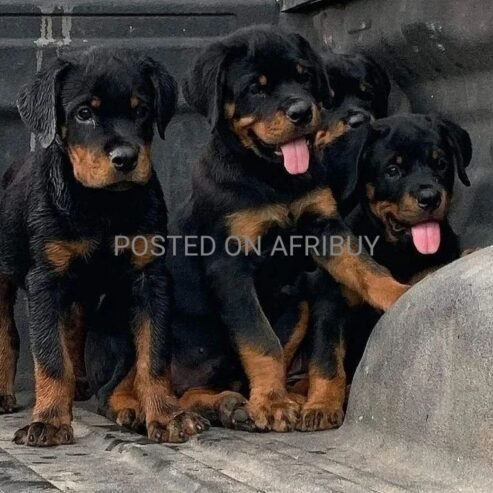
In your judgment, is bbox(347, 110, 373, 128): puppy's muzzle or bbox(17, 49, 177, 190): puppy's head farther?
bbox(347, 110, 373, 128): puppy's muzzle

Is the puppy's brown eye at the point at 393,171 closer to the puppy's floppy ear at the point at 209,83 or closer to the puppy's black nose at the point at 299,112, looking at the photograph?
the puppy's black nose at the point at 299,112

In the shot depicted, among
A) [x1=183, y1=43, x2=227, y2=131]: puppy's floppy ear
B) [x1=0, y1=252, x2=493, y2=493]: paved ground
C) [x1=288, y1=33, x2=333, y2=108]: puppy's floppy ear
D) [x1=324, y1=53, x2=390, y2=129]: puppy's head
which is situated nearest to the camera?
[x1=0, y1=252, x2=493, y2=493]: paved ground

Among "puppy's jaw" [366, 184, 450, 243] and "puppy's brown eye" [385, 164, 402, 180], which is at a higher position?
"puppy's brown eye" [385, 164, 402, 180]

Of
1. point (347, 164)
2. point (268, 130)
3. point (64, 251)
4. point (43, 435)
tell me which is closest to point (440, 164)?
point (347, 164)

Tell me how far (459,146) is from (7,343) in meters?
1.83

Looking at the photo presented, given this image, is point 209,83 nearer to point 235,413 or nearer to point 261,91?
point 261,91

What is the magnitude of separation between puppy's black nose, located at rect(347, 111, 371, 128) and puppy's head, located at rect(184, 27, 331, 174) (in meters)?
0.60

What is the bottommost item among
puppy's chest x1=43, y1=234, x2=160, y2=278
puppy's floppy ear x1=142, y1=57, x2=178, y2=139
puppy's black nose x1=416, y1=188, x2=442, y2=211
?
puppy's chest x1=43, y1=234, x2=160, y2=278

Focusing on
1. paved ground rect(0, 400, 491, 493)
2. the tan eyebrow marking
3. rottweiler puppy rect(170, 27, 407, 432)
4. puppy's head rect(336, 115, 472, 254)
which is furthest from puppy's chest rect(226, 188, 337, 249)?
paved ground rect(0, 400, 491, 493)

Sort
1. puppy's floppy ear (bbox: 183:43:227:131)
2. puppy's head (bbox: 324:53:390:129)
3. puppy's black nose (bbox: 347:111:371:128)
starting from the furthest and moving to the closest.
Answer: puppy's head (bbox: 324:53:390:129) < puppy's black nose (bbox: 347:111:371:128) < puppy's floppy ear (bbox: 183:43:227:131)

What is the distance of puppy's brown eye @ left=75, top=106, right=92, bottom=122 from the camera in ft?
13.1

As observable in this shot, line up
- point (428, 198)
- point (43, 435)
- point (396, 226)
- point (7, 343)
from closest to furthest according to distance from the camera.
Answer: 1. point (43, 435)
2. point (428, 198)
3. point (396, 226)
4. point (7, 343)

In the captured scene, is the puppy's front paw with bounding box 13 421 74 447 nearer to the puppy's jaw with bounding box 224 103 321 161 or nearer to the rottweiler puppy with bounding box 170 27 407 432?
the rottweiler puppy with bounding box 170 27 407 432

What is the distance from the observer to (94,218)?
Answer: 409 cm
